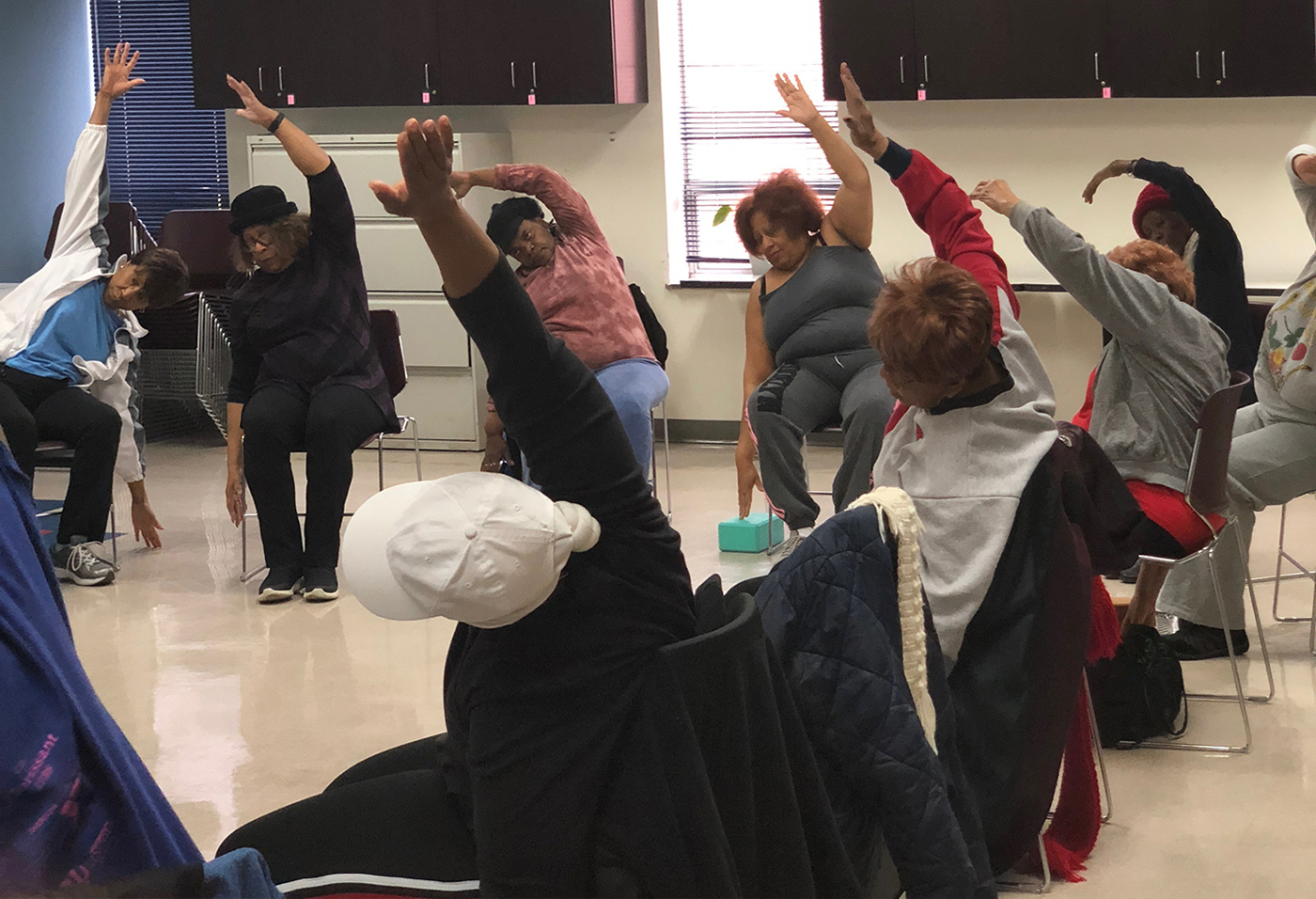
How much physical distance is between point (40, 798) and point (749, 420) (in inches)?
136

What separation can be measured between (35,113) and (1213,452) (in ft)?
23.3

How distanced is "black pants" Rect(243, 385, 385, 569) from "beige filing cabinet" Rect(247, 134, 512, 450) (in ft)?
6.84

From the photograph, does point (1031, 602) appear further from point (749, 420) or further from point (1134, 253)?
point (749, 420)

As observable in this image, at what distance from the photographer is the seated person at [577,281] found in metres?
4.72

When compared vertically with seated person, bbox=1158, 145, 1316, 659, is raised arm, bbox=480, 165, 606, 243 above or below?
above

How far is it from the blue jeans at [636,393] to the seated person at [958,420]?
7.31 ft

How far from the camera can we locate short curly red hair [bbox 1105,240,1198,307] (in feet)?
10.2

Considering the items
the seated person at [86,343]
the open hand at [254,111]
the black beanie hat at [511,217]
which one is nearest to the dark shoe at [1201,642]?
the black beanie hat at [511,217]

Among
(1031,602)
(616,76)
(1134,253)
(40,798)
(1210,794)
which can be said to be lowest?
(1210,794)

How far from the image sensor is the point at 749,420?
4.56 m

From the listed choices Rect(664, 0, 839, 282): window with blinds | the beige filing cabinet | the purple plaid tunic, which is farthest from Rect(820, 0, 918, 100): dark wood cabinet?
the purple plaid tunic

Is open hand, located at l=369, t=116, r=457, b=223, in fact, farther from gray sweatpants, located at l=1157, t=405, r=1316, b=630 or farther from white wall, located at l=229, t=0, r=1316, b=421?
white wall, located at l=229, t=0, r=1316, b=421

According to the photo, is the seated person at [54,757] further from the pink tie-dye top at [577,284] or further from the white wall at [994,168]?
the white wall at [994,168]

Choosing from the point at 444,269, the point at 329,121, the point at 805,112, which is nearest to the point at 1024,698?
the point at 444,269
